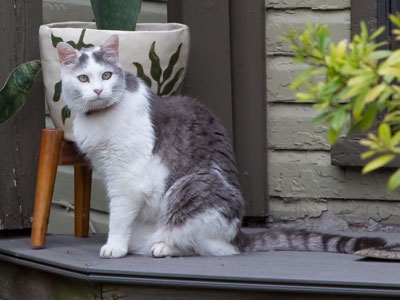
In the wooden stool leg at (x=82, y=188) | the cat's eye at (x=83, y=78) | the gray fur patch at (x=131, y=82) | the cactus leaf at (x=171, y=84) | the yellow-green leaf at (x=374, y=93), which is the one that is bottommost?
the wooden stool leg at (x=82, y=188)

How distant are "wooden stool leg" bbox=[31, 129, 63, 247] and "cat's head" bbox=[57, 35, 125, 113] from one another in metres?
0.30

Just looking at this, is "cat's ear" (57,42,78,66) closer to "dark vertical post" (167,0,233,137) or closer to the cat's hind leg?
the cat's hind leg

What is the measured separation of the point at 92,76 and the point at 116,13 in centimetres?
51

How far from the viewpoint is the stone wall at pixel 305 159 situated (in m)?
3.94

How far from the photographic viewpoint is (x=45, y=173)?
11.7 ft

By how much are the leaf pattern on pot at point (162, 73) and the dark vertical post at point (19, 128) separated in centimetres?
59

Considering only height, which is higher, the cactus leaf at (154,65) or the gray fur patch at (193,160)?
the cactus leaf at (154,65)

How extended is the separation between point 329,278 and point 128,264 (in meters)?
0.81

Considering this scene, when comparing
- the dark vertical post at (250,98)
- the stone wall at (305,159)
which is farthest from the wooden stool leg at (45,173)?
the stone wall at (305,159)

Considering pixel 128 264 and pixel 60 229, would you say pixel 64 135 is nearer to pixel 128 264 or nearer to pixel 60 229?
pixel 128 264

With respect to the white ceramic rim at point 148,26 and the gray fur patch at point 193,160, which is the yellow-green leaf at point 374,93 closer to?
the gray fur patch at point 193,160

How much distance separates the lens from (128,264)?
3.26 meters

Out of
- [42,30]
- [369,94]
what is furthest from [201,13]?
[369,94]

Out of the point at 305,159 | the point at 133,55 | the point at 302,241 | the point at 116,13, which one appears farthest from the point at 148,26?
the point at 302,241
